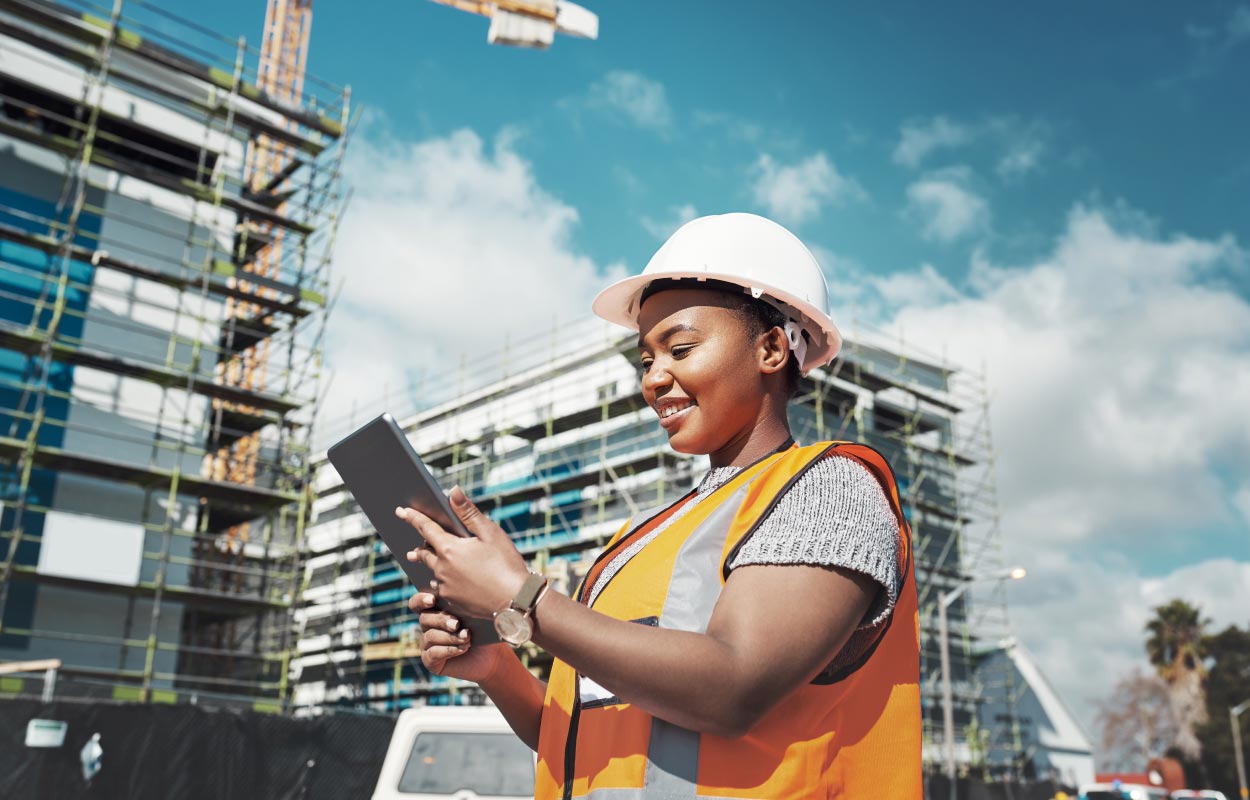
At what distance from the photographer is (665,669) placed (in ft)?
4.05

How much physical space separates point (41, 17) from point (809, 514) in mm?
24913

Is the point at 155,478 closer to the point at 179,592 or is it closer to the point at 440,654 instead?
the point at 179,592

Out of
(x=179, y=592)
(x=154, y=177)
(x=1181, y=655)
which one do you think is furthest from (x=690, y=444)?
(x=1181, y=655)

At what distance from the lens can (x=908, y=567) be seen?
143cm

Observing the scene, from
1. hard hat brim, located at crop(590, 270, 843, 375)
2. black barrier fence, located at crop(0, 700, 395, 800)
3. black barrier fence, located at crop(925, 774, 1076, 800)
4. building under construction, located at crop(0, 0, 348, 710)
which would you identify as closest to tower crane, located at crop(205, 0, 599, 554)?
building under construction, located at crop(0, 0, 348, 710)

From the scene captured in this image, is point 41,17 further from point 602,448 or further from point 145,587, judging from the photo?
point 602,448

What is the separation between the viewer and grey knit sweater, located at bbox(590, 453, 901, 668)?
1.29 metres

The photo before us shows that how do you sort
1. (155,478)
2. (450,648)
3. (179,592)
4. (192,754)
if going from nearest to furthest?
(450,648) → (192,754) → (179,592) → (155,478)

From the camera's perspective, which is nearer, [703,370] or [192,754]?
[703,370]

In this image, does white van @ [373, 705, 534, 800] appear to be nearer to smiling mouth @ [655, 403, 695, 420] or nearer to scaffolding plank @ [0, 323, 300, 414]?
smiling mouth @ [655, 403, 695, 420]

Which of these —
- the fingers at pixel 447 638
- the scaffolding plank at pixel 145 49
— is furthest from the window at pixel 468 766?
the scaffolding plank at pixel 145 49

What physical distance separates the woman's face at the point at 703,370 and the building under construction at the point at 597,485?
85.3ft

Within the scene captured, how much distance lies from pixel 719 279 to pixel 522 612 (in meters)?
0.64

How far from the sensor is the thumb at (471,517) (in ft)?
4.50
